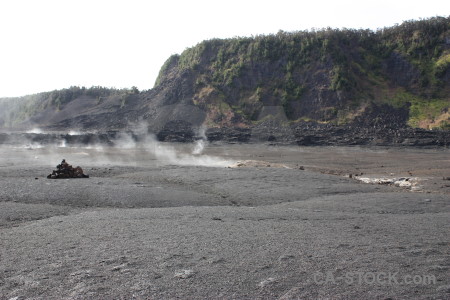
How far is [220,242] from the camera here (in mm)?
7543

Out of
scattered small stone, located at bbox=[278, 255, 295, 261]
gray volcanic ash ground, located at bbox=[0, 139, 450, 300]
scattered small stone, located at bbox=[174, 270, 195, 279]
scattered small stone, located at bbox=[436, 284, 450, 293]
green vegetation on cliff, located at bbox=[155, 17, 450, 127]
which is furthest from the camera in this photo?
green vegetation on cliff, located at bbox=[155, 17, 450, 127]

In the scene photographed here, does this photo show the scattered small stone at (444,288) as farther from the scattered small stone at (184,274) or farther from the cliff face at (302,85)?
the cliff face at (302,85)

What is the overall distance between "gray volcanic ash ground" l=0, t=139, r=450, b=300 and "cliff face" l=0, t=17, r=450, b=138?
3359 centimetres

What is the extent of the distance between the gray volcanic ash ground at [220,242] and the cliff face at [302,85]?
110 ft

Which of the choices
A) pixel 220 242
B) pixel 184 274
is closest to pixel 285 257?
pixel 220 242

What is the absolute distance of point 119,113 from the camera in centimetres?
6147

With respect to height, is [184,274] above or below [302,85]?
below

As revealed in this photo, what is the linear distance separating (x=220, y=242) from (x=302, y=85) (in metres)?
48.7

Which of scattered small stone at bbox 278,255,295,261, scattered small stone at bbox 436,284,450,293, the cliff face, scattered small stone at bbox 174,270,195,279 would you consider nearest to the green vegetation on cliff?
the cliff face

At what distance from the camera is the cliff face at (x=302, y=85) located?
4759 cm

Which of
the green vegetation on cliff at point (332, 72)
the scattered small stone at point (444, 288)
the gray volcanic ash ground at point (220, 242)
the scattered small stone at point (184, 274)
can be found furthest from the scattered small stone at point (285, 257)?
the green vegetation on cliff at point (332, 72)

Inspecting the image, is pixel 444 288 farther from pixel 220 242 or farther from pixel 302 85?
pixel 302 85

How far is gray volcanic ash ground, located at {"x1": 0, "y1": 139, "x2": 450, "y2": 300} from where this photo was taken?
5.45 meters

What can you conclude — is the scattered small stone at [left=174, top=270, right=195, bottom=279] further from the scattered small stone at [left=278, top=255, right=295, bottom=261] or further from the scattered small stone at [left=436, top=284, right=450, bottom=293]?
the scattered small stone at [left=436, top=284, right=450, bottom=293]
